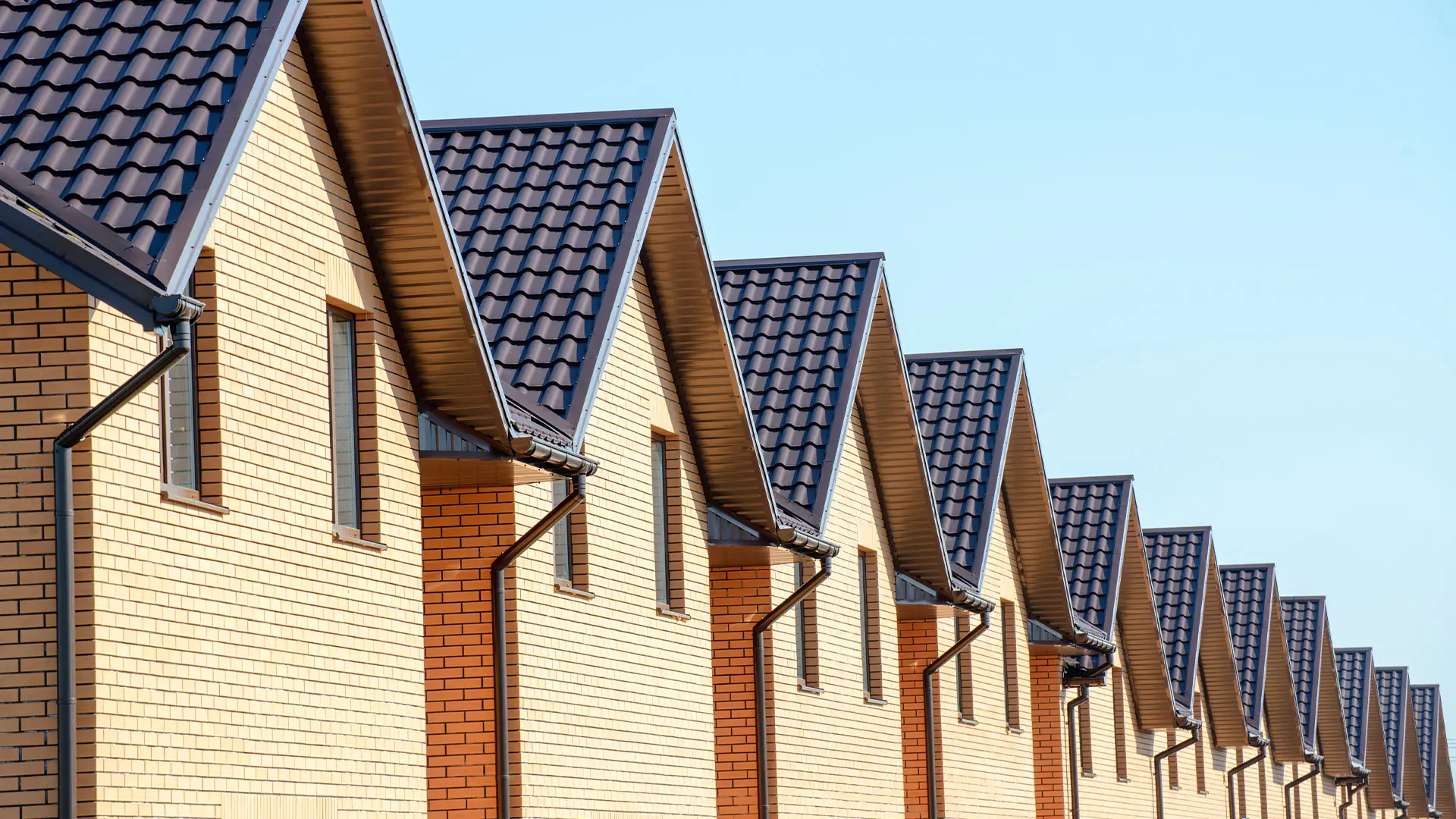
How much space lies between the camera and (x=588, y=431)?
44.9ft

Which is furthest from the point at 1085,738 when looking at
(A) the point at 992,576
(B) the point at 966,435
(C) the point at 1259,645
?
(C) the point at 1259,645

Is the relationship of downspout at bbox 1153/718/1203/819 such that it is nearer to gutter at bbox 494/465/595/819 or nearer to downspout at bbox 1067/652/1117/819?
downspout at bbox 1067/652/1117/819

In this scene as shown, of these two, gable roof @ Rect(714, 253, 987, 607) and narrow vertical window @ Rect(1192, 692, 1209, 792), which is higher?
gable roof @ Rect(714, 253, 987, 607)

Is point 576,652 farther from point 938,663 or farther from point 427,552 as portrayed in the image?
point 938,663

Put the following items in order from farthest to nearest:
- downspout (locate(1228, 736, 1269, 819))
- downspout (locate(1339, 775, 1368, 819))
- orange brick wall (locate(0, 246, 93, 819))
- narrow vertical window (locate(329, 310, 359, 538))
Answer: downspout (locate(1339, 775, 1368, 819)) → downspout (locate(1228, 736, 1269, 819)) → narrow vertical window (locate(329, 310, 359, 538)) → orange brick wall (locate(0, 246, 93, 819))

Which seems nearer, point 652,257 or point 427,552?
point 427,552

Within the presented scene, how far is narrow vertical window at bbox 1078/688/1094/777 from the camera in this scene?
1105 inches

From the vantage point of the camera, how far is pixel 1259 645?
36406 millimetres

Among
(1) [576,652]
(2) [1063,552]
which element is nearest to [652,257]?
(1) [576,652]

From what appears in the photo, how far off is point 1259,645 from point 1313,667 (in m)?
5.75

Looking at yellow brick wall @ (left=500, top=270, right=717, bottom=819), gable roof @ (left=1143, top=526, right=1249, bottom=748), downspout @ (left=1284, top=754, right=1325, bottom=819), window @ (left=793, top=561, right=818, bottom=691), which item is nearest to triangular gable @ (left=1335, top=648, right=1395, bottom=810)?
downspout @ (left=1284, top=754, right=1325, bottom=819)

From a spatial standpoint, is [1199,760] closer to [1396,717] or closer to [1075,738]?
[1075,738]

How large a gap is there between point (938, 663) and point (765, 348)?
4.41m

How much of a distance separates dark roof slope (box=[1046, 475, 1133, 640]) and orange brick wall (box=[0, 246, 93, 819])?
1925 cm
